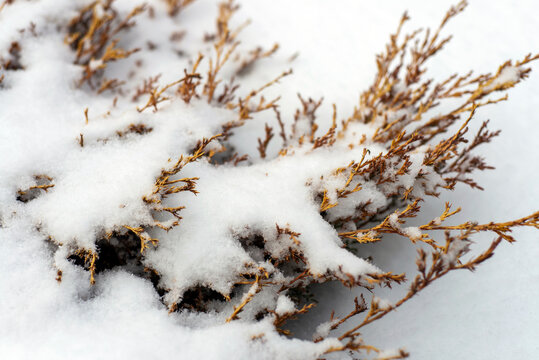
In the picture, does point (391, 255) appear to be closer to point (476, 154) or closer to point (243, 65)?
point (476, 154)

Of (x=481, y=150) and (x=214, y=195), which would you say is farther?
(x=481, y=150)

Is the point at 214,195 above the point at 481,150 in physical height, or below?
below

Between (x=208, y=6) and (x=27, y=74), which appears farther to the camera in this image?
(x=208, y=6)

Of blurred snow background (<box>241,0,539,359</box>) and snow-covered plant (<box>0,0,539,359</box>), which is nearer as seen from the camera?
snow-covered plant (<box>0,0,539,359</box>)

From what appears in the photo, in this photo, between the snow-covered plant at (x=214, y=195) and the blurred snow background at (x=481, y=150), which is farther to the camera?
the blurred snow background at (x=481, y=150)

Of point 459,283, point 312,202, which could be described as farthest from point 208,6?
point 459,283
